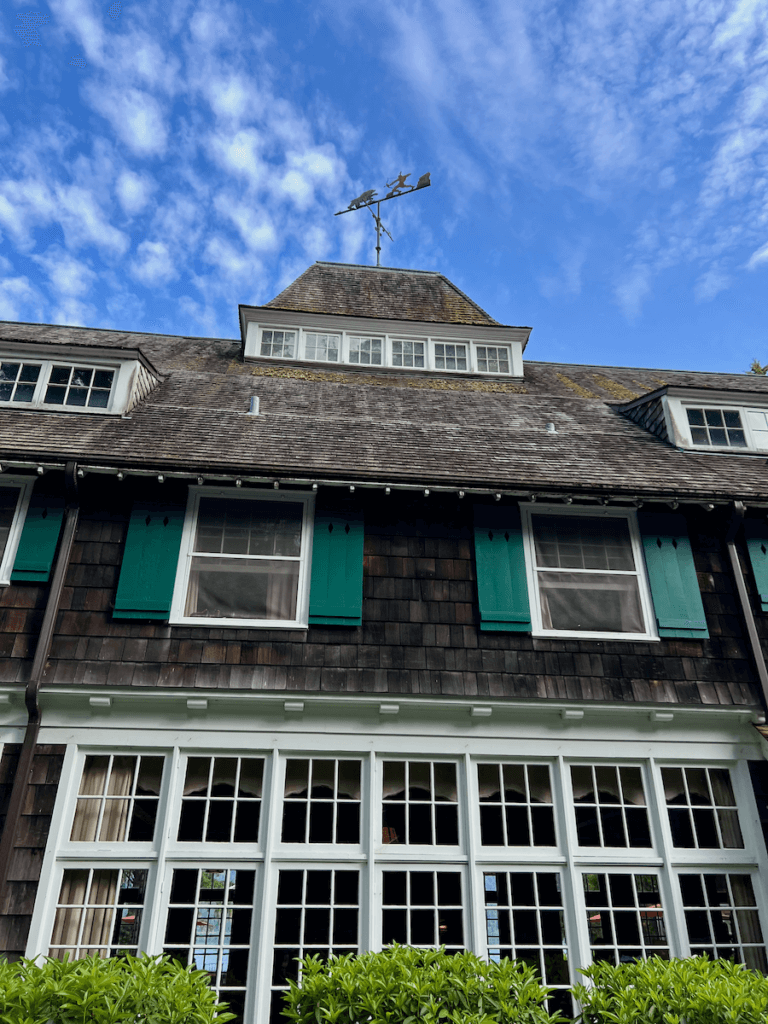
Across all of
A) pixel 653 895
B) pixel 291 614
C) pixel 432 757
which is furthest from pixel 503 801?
pixel 291 614

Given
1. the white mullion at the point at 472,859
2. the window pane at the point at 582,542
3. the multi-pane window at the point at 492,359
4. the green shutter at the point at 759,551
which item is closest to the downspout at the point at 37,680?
the white mullion at the point at 472,859

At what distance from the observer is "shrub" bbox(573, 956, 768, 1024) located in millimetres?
4402

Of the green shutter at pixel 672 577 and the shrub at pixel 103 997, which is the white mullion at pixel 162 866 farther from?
the green shutter at pixel 672 577

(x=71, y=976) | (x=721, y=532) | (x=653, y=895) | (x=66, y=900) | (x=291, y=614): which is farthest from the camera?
(x=721, y=532)

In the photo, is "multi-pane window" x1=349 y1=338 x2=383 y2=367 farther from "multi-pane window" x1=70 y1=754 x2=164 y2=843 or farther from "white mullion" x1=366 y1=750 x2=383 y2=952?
"multi-pane window" x1=70 y1=754 x2=164 y2=843

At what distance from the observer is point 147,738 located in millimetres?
6438

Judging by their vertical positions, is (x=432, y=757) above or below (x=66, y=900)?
above

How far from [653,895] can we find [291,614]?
4.53 meters

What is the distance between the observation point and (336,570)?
7195 millimetres

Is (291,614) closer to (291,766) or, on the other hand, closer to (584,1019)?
(291,766)

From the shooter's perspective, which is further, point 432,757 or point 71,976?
point 432,757

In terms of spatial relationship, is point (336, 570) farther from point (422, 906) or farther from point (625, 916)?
point (625, 916)

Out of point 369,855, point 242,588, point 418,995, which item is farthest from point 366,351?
point 418,995

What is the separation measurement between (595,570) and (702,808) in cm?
264
